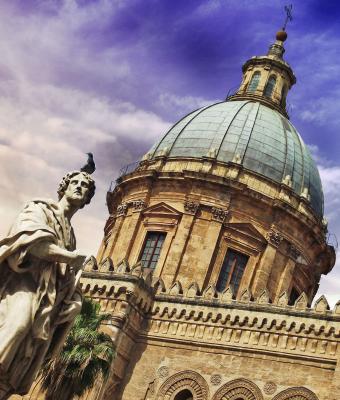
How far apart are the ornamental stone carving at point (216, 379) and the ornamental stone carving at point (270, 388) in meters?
1.81

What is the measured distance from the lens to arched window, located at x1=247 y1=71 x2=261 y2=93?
46.6 m

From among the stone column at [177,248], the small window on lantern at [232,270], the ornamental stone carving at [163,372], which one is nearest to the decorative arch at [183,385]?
the ornamental stone carving at [163,372]

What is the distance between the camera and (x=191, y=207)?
36500 mm

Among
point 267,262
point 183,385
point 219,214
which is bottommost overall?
point 183,385

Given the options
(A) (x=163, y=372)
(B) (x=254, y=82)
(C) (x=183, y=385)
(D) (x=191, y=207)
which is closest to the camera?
(C) (x=183, y=385)


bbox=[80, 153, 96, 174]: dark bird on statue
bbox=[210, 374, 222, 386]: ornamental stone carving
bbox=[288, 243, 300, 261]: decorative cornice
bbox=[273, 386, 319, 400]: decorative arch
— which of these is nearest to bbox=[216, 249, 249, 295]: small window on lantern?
bbox=[288, 243, 300, 261]: decorative cornice

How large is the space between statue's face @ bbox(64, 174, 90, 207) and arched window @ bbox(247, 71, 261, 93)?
1621 inches

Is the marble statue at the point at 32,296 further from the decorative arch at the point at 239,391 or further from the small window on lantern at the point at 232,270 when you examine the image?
the small window on lantern at the point at 232,270

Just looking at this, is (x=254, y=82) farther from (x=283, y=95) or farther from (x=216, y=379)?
(x=216, y=379)

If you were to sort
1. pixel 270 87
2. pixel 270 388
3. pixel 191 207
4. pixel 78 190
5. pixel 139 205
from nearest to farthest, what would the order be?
pixel 78 190
pixel 270 388
pixel 191 207
pixel 139 205
pixel 270 87

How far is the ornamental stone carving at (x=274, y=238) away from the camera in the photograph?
119 feet

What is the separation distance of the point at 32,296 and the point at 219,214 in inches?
1222

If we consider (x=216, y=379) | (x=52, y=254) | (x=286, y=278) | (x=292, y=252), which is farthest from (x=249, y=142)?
(x=52, y=254)

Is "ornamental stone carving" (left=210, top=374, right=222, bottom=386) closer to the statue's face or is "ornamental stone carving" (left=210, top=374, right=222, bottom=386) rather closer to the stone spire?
the stone spire
